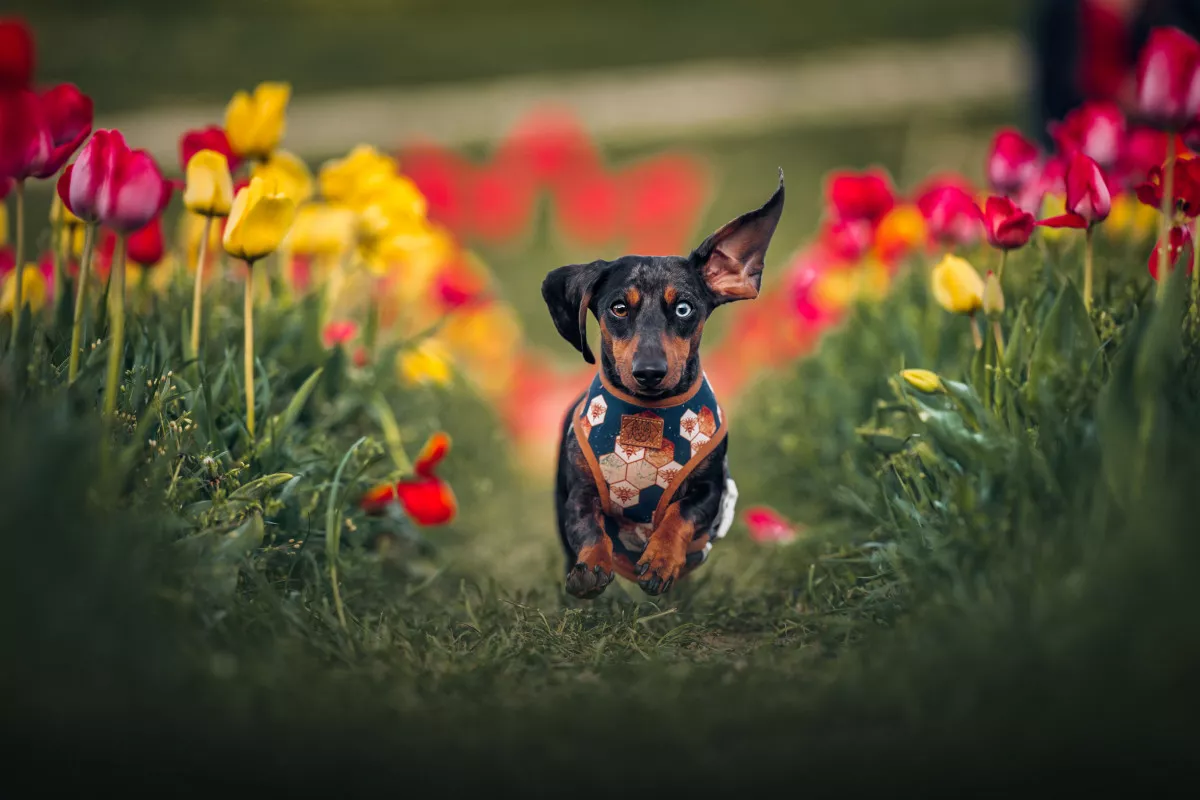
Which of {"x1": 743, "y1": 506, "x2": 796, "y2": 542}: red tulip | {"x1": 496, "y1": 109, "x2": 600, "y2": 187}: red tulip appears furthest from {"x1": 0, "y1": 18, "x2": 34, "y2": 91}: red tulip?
{"x1": 496, "y1": 109, "x2": 600, "y2": 187}: red tulip

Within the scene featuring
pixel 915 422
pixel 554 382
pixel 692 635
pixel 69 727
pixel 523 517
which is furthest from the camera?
pixel 554 382

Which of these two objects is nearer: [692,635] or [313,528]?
[692,635]

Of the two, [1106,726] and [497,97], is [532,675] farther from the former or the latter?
[497,97]

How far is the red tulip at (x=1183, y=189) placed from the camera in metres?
2.25

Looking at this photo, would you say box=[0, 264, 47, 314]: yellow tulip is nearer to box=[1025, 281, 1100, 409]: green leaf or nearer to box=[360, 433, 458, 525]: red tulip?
box=[360, 433, 458, 525]: red tulip

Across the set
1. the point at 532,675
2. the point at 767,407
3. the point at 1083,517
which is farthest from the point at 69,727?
the point at 767,407

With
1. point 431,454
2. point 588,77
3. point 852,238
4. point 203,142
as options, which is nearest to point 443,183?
point 852,238

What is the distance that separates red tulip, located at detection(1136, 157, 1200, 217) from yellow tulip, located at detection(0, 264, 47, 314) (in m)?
2.47

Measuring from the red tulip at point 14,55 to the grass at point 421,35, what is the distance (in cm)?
866

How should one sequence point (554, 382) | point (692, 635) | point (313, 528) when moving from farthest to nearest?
point (554, 382) < point (313, 528) < point (692, 635)

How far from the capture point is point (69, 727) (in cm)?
156

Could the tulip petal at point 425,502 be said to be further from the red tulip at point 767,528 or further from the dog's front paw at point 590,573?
the red tulip at point 767,528

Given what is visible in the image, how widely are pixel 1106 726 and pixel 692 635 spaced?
938 mm

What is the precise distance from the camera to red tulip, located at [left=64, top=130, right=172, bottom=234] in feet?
6.92
